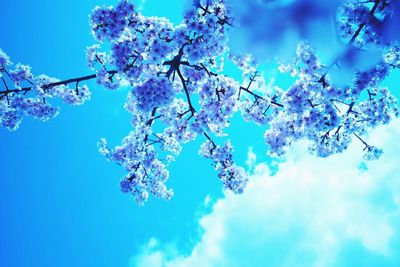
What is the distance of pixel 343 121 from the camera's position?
31.2 ft

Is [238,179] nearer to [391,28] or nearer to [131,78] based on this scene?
[131,78]

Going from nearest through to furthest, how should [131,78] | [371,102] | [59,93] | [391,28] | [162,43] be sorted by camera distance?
[391,28] < [162,43] < [131,78] < [371,102] < [59,93]

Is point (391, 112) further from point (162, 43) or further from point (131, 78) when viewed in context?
point (131, 78)

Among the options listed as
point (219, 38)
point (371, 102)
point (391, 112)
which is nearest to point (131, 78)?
point (219, 38)

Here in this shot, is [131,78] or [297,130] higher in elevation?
[131,78]

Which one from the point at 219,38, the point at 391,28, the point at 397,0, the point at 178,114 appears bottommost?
the point at 391,28

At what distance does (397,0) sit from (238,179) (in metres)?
10.4

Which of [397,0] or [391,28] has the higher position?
[397,0]

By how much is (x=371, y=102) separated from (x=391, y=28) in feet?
30.4

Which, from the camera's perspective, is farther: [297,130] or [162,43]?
[297,130]

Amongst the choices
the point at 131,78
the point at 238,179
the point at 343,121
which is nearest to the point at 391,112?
the point at 343,121

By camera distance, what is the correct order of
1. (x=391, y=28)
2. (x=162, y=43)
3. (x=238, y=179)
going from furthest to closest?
(x=238, y=179) < (x=162, y=43) < (x=391, y=28)

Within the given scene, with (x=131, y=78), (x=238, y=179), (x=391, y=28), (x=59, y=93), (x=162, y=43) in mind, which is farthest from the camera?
(x=238, y=179)

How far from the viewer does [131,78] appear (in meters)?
9.06
